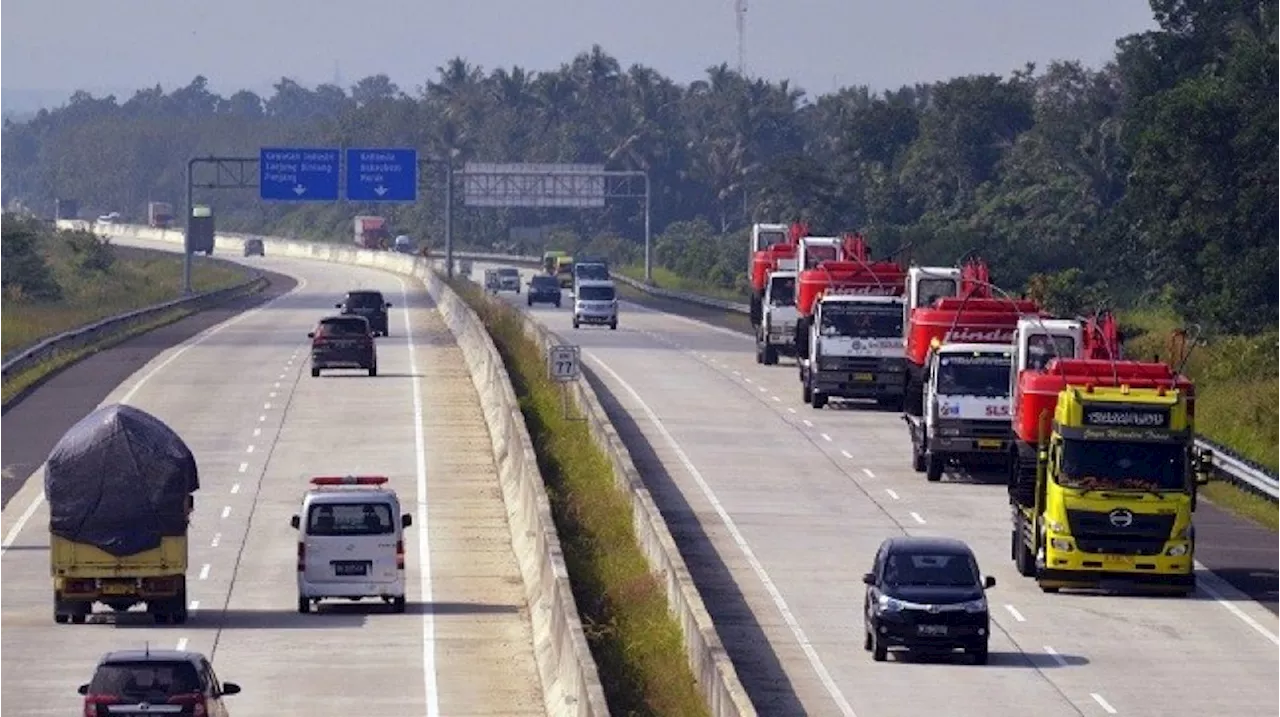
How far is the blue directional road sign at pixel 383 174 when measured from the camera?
4980 inches

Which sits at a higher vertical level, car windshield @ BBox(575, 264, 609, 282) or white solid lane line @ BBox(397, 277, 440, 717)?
car windshield @ BBox(575, 264, 609, 282)

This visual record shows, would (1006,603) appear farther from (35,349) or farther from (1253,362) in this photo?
(35,349)

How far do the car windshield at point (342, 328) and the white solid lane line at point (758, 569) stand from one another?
8150mm

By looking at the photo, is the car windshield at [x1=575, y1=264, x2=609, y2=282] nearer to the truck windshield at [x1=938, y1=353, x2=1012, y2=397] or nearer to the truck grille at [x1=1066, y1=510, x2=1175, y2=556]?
the truck windshield at [x1=938, y1=353, x2=1012, y2=397]

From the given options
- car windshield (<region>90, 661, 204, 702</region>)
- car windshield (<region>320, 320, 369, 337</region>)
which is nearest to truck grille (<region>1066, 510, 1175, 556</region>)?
car windshield (<region>90, 661, 204, 702</region>)

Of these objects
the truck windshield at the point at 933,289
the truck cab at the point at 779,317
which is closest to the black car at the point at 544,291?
the truck cab at the point at 779,317

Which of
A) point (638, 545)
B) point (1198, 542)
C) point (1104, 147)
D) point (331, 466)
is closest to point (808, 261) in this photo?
point (331, 466)

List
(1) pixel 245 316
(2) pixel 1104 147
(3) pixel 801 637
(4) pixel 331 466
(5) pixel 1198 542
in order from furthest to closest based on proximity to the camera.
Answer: (2) pixel 1104 147 → (1) pixel 245 316 → (4) pixel 331 466 → (5) pixel 1198 542 → (3) pixel 801 637

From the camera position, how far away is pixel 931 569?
32.0m

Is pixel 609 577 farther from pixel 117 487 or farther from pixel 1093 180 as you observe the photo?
pixel 1093 180

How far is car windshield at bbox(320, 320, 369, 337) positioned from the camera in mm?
70625

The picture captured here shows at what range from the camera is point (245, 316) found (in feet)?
352

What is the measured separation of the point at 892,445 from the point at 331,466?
12594 millimetres

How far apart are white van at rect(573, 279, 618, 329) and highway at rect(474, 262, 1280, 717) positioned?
34.0m
